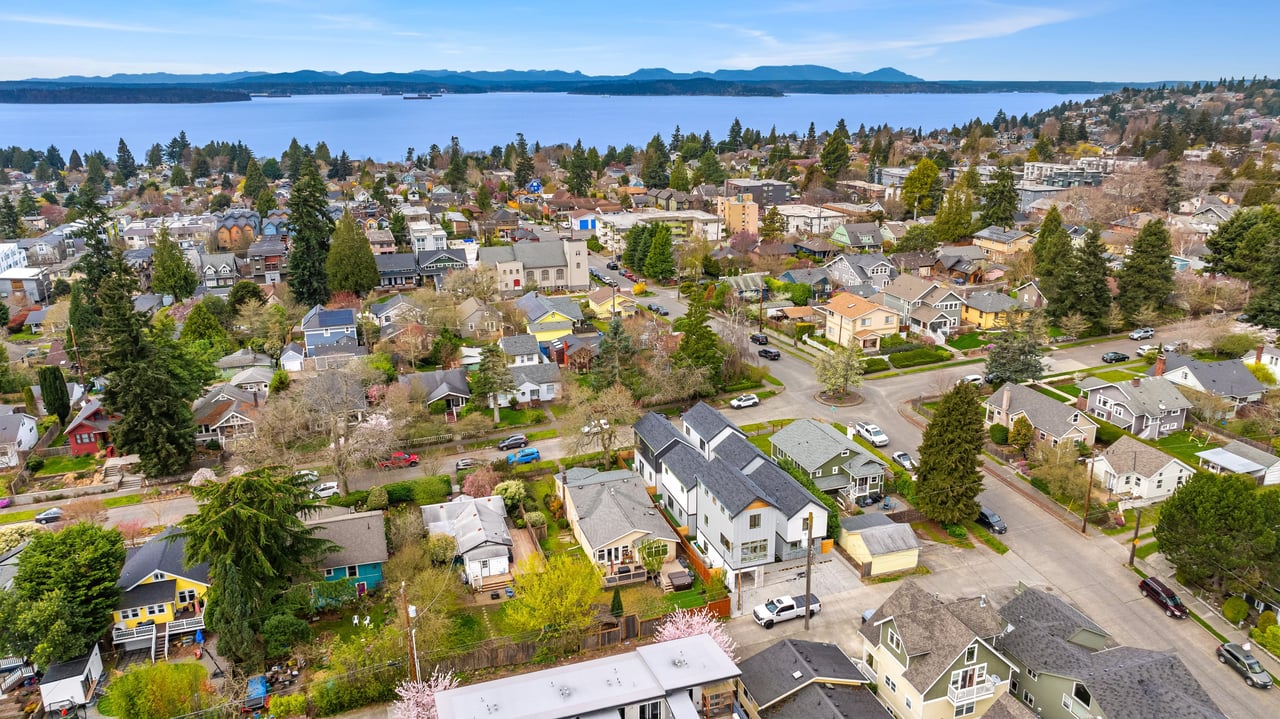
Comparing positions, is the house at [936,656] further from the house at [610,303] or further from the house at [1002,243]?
the house at [1002,243]

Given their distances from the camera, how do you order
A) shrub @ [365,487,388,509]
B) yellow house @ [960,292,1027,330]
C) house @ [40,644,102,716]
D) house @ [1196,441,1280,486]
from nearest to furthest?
1. house @ [40,644,102,716]
2. shrub @ [365,487,388,509]
3. house @ [1196,441,1280,486]
4. yellow house @ [960,292,1027,330]

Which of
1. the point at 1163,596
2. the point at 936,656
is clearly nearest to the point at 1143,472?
the point at 1163,596

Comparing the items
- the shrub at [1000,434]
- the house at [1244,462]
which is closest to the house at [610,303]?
the shrub at [1000,434]

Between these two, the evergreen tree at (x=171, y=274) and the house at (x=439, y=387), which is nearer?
the house at (x=439, y=387)

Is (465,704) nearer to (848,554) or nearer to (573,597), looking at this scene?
(573,597)

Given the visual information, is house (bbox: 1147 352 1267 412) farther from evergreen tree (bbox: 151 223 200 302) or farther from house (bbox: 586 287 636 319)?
evergreen tree (bbox: 151 223 200 302)

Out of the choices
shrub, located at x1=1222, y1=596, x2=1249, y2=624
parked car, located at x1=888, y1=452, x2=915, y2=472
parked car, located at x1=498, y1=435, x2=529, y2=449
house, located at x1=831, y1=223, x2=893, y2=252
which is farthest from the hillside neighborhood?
house, located at x1=831, y1=223, x2=893, y2=252
